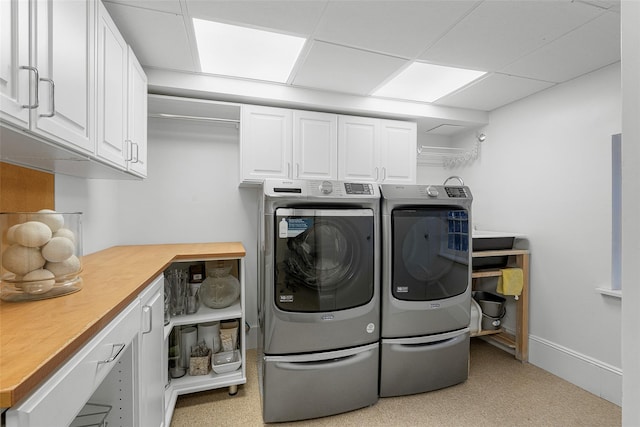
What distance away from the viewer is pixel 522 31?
1.62 metres

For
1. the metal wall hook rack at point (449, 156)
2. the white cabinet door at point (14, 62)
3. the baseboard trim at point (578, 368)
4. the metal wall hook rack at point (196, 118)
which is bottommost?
the baseboard trim at point (578, 368)

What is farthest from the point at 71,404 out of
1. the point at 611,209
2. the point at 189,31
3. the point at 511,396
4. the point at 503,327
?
the point at 503,327

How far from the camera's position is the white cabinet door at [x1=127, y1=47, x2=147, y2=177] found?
159cm

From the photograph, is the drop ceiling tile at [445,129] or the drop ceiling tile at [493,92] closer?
the drop ceiling tile at [493,92]

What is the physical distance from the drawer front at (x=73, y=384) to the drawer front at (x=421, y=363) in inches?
62.1

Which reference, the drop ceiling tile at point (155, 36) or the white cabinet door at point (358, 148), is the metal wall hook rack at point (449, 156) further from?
the drop ceiling tile at point (155, 36)

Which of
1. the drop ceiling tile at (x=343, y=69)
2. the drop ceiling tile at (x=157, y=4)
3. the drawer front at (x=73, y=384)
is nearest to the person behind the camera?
the drawer front at (x=73, y=384)

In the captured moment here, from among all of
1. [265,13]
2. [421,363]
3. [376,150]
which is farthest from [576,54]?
[421,363]

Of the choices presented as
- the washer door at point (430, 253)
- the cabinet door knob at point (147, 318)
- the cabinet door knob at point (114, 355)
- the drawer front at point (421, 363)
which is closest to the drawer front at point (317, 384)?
the drawer front at point (421, 363)

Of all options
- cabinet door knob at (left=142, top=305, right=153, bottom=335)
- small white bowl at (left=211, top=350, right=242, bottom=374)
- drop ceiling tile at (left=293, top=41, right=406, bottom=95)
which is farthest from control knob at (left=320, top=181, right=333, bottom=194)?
small white bowl at (left=211, top=350, right=242, bottom=374)

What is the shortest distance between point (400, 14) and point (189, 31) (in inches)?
46.5

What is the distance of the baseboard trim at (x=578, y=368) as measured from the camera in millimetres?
1905

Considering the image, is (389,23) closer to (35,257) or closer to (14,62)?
(14,62)

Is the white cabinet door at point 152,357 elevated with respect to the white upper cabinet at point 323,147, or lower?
lower
